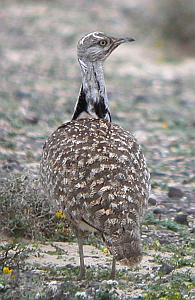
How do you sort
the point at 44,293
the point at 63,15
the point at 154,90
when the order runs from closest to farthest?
the point at 44,293 → the point at 154,90 → the point at 63,15

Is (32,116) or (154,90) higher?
(154,90)

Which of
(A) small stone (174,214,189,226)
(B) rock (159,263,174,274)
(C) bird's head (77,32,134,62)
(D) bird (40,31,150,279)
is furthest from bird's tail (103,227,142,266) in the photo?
(C) bird's head (77,32,134,62)

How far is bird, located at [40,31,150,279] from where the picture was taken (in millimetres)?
4371

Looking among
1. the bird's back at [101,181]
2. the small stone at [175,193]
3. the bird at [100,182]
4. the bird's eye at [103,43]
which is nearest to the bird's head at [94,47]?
the bird's eye at [103,43]

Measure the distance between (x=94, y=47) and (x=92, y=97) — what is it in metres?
0.53

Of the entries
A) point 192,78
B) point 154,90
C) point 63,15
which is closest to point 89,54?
point 154,90

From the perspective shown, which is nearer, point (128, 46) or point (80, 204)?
point (80, 204)

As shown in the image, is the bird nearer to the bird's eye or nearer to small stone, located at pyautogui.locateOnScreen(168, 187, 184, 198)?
the bird's eye

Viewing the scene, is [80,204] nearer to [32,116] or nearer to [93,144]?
[93,144]

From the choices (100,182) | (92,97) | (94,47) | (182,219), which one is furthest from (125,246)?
(94,47)

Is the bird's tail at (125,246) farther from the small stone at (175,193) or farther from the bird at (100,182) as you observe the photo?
the small stone at (175,193)

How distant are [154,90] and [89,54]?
21.9 feet

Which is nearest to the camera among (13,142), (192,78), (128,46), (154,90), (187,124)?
(13,142)

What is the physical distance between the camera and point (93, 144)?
4.99m
